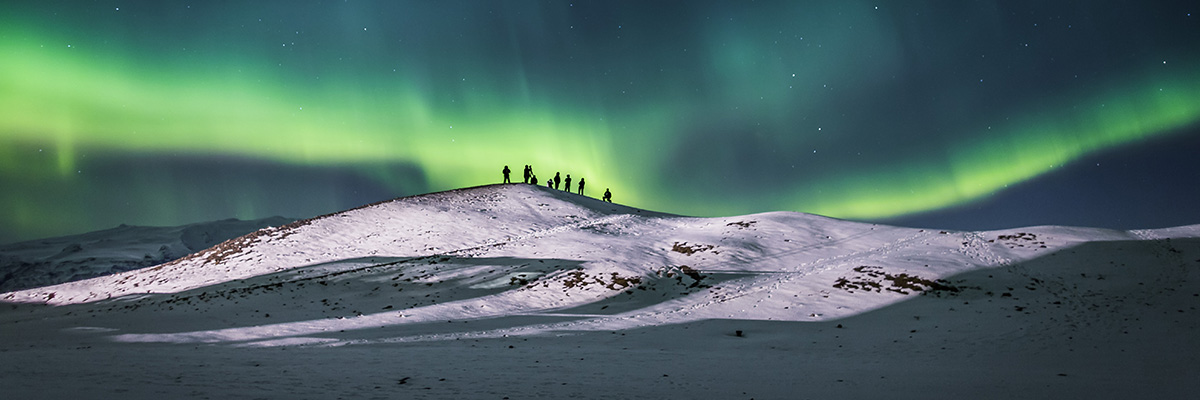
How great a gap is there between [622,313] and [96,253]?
99.1 m

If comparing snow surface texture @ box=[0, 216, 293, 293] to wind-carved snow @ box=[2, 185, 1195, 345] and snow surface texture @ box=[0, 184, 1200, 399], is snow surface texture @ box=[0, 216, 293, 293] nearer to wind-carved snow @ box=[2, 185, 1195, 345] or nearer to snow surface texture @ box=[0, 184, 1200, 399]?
wind-carved snow @ box=[2, 185, 1195, 345]

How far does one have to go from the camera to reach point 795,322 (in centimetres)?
1711

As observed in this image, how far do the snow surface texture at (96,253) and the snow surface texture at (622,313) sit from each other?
59.7 meters

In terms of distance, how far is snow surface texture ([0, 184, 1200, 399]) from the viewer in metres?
8.18

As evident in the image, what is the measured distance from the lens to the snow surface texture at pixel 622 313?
8.18 metres

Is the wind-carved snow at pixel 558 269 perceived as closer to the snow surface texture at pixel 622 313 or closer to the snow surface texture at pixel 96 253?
the snow surface texture at pixel 622 313

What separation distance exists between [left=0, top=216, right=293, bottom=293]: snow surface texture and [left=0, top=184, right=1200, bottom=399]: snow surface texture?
5969 centimetres

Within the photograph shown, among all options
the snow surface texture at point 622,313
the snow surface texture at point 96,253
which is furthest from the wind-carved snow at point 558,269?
the snow surface texture at point 96,253

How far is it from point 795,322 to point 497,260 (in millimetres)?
15965

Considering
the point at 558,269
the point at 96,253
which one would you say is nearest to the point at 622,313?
the point at 558,269

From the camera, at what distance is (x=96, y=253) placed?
81812 mm

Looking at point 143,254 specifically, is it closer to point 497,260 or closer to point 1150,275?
point 497,260

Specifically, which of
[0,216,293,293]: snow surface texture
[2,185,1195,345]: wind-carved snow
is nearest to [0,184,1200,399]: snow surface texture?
[2,185,1195,345]: wind-carved snow

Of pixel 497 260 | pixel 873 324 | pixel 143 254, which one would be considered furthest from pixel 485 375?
pixel 143 254
